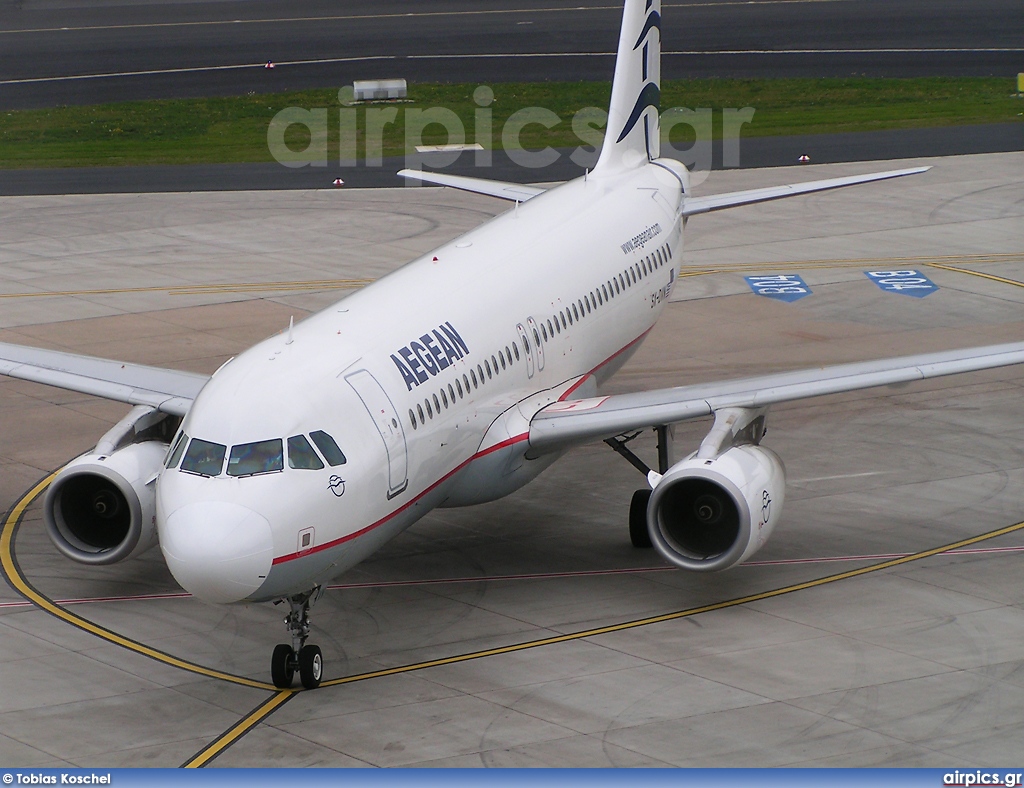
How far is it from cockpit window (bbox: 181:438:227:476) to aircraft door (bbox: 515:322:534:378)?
6850 mm

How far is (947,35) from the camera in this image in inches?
3265

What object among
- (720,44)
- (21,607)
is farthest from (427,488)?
(720,44)

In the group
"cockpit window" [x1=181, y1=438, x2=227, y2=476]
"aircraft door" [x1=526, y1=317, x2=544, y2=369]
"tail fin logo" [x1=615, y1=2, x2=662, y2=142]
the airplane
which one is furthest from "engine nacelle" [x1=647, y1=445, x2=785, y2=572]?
"tail fin logo" [x1=615, y1=2, x2=662, y2=142]

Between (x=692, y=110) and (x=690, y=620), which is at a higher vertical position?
(x=692, y=110)

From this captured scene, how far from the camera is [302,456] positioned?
18781 mm

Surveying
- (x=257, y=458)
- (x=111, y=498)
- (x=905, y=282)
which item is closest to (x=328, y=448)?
(x=257, y=458)

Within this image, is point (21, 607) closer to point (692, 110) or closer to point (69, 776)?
point (69, 776)

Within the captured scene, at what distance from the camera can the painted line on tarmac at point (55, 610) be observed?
20427 mm

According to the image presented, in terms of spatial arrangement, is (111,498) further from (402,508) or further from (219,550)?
(219,550)

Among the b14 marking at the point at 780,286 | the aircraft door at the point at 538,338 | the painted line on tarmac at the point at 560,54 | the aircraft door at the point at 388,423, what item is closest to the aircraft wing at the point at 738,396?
the aircraft door at the point at 538,338

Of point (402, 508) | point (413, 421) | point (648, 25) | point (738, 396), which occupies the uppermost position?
point (648, 25)

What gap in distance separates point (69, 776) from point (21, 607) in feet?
21.9

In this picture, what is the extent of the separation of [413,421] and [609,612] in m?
4.11

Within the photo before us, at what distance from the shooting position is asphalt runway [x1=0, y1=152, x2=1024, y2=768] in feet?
60.4
